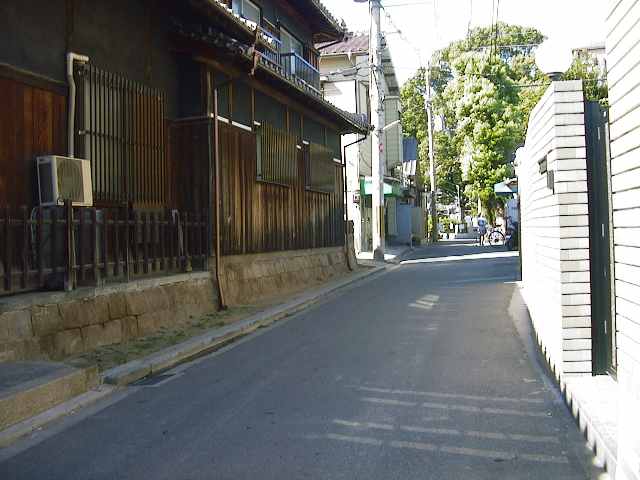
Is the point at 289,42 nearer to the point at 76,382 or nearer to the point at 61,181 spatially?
the point at 61,181

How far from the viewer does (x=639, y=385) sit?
3.28 m

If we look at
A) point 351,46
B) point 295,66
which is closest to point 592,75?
point 351,46

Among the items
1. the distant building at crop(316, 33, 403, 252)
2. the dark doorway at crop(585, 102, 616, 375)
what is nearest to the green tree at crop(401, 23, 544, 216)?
the distant building at crop(316, 33, 403, 252)

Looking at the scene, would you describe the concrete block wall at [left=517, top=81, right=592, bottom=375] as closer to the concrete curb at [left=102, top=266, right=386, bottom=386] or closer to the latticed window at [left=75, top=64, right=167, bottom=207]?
the concrete curb at [left=102, top=266, right=386, bottom=386]

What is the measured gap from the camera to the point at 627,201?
3768 mm

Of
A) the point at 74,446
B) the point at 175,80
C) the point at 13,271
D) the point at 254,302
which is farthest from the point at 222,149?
the point at 74,446

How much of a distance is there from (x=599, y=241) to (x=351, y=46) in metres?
27.2

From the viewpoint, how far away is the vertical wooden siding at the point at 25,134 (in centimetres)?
751

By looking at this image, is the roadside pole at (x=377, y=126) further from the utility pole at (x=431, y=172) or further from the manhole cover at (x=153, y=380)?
the manhole cover at (x=153, y=380)

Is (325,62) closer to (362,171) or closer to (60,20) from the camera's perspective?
(362,171)

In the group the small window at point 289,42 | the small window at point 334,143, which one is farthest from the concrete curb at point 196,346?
the small window at point 289,42

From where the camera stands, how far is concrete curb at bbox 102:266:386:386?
669 cm

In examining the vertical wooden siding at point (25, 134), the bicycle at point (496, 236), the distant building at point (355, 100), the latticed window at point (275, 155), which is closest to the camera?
the vertical wooden siding at point (25, 134)

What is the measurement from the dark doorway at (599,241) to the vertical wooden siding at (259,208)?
7.50 meters
